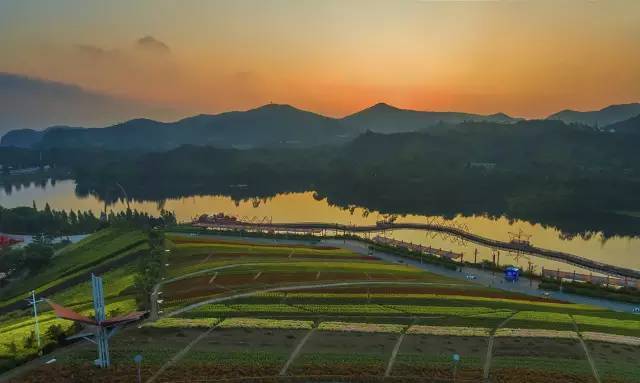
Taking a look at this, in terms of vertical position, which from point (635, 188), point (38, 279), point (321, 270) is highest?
point (635, 188)

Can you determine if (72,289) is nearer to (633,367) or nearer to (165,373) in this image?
(165,373)

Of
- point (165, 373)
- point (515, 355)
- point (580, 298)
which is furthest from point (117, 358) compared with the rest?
point (580, 298)

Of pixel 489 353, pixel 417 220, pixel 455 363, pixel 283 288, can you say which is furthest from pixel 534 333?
pixel 417 220

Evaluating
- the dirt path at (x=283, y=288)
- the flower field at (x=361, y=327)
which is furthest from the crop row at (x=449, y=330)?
the dirt path at (x=283, y=288)

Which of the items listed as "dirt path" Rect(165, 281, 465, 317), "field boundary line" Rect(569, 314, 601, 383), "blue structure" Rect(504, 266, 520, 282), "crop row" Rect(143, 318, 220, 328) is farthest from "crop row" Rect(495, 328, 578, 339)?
"crop row" Rect(143, 318, 220, 328)

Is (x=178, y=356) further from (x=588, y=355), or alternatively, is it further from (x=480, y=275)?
(x=480, y=275)

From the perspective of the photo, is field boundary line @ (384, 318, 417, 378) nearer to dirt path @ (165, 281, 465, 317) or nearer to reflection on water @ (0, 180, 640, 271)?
dirt path @ (165, 281, 465, 317)
